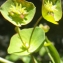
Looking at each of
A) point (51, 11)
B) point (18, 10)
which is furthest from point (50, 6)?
point (18, 10)

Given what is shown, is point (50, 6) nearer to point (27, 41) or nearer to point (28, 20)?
point (28, 20)

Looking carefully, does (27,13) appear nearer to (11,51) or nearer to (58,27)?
(11,51)

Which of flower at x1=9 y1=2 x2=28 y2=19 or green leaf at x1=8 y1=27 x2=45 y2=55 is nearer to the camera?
flower at x1=9 y1=2 x2=28 y2=19

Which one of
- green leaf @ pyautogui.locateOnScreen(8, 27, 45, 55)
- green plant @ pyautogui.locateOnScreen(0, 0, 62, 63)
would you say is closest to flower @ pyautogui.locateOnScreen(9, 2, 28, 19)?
green plant @ pyautogui.locateOnScreen(0, 0, 62, 63)

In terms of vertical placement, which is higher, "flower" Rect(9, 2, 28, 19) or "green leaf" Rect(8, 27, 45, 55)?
"flower" Rect(9, 2, 28, 19)

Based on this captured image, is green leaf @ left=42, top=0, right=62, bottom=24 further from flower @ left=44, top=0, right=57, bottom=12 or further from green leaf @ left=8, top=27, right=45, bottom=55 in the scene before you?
green leaf @ left=8, top=27, right=45, bottom=55

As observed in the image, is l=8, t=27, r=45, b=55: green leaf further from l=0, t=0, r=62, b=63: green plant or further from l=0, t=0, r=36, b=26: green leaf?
l=0, t=0, r=36, b=26: green leaf
